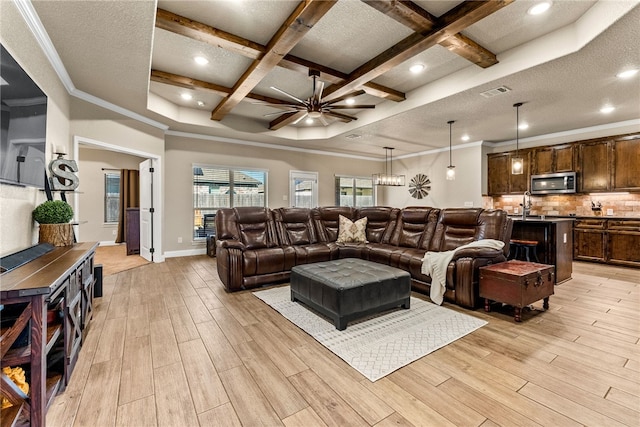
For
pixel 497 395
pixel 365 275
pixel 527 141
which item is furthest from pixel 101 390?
pixel 527 141

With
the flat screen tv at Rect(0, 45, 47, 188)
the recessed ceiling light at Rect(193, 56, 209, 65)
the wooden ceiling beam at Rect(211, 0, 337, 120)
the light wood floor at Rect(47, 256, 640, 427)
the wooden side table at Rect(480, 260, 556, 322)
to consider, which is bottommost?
the light wood floor at Rect(47, 256, 640, 427)

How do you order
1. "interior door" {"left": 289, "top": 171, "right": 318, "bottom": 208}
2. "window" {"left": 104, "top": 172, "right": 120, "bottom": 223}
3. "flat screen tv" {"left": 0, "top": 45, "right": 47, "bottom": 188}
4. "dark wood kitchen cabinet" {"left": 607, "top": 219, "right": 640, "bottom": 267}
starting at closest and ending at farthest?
1. "flat screen tv" {"left": 0, "top": 45, "right": 47, "bottom": 188}
2. "dark wood kitchen cabinet" {"left": 607, "top": 219, "right": 640, "bottom": 267}
3. "window" {"left": 104, "top": 172, "right": 120, "bottom": 223}
4. "interior door" {"left": 289, "top": 171, "right": 318, "bottom": 208}

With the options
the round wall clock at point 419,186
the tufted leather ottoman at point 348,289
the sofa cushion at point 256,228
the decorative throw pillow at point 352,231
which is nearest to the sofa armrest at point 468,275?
the tufted leather ottoman at point 348,289

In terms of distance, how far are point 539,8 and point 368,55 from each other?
5.65ft

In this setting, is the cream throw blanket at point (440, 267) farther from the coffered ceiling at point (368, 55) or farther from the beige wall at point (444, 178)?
the beige wall at point (444, 178)

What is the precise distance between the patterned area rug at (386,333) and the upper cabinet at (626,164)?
509 cm

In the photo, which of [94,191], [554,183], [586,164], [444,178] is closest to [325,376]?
[554,183]

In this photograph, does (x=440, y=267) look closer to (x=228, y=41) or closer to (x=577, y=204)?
(x=228, y=41)

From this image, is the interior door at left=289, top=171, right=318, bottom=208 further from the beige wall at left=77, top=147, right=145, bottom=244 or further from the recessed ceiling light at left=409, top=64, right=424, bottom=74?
the beige wall at left=77, top=147, right=145, bottom=244

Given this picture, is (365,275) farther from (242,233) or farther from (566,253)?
(566,253)

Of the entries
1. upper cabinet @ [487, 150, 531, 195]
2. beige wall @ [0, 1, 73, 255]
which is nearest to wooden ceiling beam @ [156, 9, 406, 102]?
beige wall @ [0, 1, 73, 255]

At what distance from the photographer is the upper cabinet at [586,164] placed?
5.35m

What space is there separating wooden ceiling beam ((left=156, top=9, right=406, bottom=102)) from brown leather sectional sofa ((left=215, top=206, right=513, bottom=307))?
7.33 ft

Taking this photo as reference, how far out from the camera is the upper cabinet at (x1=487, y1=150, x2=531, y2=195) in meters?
6.82
